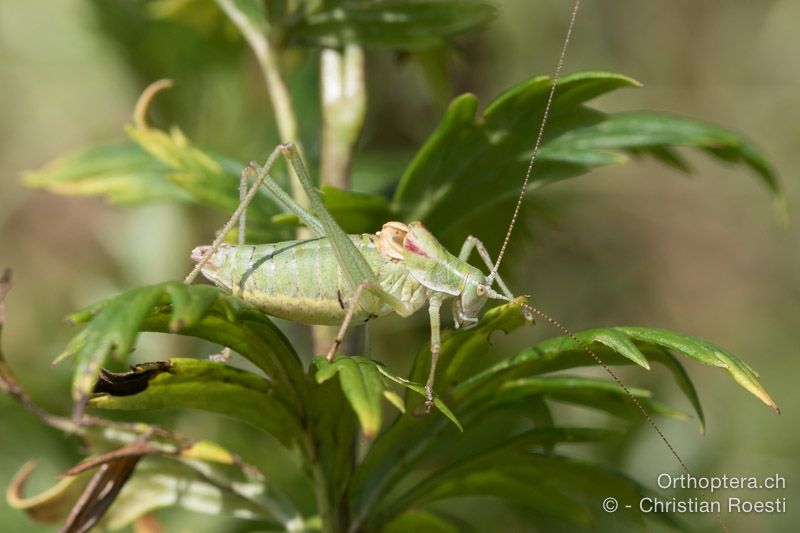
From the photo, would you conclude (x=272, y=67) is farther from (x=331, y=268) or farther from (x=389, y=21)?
(x=331, y=268)

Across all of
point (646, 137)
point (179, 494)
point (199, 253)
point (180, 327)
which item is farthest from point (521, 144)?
Answer: point (179, 494)

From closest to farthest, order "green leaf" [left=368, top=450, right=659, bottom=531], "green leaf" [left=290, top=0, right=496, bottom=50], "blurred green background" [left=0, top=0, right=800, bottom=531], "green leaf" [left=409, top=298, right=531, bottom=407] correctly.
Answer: "green leaf" [left=409, top=298, right=531, bottom=407] → "green leaf" [left=368, top=450, right=659, bottom=531] → "green leaf" [left=290, top=0, right=496, bottom=50] → "blurred green background" [left=0, top=0, right=800, bottom=531]

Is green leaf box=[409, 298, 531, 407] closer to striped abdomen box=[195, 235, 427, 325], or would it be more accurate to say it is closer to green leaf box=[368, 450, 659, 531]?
green leaf box=[368, 450, 659, 531]

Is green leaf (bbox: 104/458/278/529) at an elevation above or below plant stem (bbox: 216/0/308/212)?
below

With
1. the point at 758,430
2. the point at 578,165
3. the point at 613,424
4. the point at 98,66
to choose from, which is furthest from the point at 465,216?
the point at 758,430

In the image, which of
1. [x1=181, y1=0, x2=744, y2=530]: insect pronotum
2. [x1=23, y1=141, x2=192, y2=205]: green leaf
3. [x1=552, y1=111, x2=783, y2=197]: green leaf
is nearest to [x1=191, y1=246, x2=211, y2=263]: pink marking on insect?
[x1=181, y1=0, x2=744, y2=530]: insect pronotum

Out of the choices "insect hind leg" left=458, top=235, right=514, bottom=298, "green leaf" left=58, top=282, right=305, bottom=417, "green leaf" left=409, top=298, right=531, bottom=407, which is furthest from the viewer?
"insect hind leg" left=458, top=235, right=514, bottom=298

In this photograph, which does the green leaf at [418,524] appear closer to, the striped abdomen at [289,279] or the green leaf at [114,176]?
the striped abdomen at [289,279]
